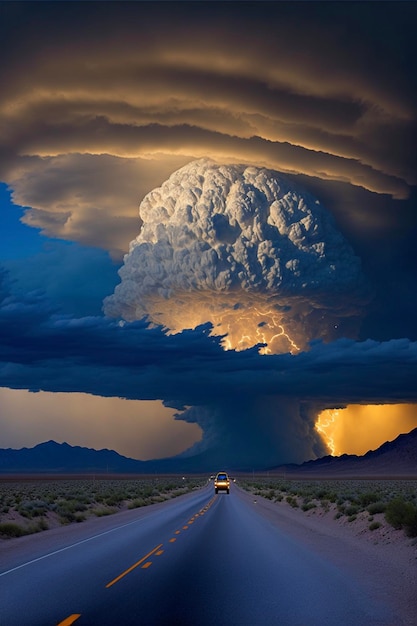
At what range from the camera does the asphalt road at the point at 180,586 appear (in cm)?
990

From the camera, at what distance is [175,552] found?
59.9 feet

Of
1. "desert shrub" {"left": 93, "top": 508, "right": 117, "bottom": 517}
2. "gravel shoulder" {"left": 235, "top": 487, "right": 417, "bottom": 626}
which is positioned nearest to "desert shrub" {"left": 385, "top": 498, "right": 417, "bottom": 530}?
"gravel shoulder" {"left": 235, "top": 487, "right": 417, "bottom": 626}

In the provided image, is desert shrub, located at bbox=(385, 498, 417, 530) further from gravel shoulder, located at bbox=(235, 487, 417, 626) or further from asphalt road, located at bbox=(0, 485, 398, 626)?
asphalt road, located at bbox=(0, 485, 398, 626)

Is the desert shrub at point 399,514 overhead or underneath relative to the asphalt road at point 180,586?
overhead

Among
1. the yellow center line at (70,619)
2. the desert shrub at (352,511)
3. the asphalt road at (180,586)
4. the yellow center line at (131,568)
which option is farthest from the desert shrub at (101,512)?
the yellow center line at (70,619)

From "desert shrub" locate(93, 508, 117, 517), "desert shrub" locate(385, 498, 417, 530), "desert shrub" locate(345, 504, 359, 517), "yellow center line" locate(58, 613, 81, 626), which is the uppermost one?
"desert shrub" locate(93, 508, 117, 517)

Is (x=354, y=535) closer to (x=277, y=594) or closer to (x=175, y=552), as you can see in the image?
(x=175, y=552)

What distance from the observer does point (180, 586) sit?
12.6 metres

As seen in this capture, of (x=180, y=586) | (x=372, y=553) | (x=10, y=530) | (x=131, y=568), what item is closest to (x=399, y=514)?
(x=372, y=553)

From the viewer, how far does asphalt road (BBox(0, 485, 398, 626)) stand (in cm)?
990

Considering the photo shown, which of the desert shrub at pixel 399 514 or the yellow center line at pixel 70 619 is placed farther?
the desert shrub at pixel 399 514

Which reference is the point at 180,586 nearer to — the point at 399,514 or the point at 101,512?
the point at 399,514

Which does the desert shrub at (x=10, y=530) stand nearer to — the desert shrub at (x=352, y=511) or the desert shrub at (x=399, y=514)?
the desert shrub at (x=399, y=514)

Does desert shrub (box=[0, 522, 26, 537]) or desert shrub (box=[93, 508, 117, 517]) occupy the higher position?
desert shrub (box=[93, 508, 117, 517])
